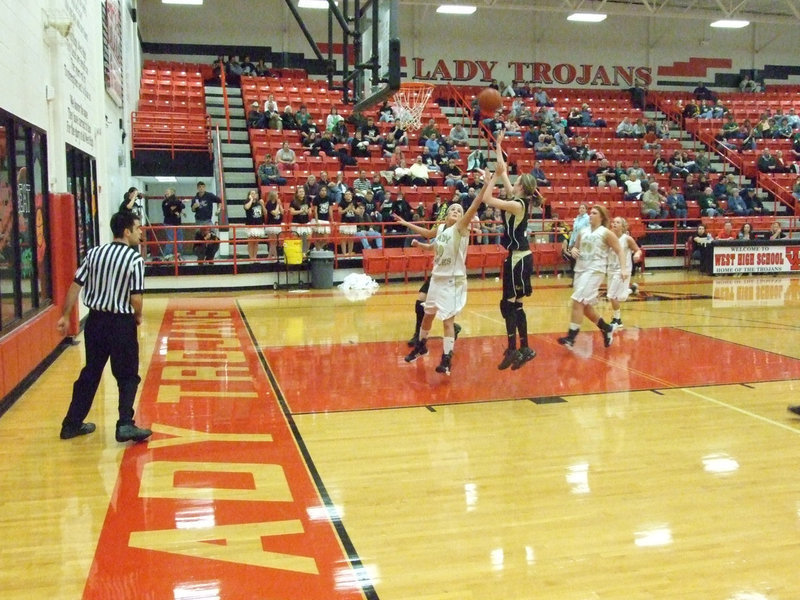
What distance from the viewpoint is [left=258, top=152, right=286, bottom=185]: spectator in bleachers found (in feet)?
61.3

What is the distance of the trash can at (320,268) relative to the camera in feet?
54.1

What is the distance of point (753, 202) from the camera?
2320cm

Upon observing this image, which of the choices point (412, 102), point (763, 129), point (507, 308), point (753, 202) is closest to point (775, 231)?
point (753, 202)

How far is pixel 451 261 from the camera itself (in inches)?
298

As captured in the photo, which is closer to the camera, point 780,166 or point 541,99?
point 780,166

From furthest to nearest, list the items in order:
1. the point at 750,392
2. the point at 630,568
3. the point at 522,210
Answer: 1. the point at 522,210
2. the point at 750,392
3. the point at 630,568

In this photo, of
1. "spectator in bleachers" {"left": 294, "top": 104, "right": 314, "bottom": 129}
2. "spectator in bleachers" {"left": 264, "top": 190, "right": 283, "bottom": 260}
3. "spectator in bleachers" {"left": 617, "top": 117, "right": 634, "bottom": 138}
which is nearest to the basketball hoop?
"spectator in bleachers" {"left": 294, "top": 104, "right": 314, "bottom": 129}

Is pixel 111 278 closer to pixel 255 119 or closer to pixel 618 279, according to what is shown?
pixel 618 279

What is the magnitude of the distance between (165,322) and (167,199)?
19.8ft

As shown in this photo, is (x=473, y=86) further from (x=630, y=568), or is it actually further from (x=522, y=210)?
(x=630, y=568)

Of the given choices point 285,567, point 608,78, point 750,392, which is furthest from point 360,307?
point 608,78

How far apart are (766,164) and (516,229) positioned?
20.7 metres

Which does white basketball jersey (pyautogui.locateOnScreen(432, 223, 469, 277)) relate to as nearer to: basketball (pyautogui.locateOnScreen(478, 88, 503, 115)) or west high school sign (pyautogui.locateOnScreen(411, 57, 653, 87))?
basketball (pyautogui.locateOnScreen(478, 88, 503, 115))

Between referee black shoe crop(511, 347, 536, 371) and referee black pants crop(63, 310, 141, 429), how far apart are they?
3.73 metres
